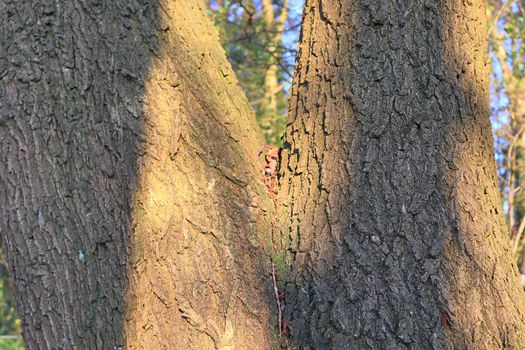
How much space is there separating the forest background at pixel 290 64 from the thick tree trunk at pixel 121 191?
346cm

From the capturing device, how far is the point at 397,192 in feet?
6.67

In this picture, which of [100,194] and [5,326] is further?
[5,326]

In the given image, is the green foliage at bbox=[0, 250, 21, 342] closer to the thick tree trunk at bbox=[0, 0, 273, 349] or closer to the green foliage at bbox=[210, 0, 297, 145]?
the green foliage at bbox=[210, 0, 297, 145]

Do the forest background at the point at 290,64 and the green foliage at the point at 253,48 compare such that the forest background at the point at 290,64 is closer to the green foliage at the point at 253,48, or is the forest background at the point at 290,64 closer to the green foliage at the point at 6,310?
the green foliage at the point at 253,48

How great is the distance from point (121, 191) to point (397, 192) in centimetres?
84

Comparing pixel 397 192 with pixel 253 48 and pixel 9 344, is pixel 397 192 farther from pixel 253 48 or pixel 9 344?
pixel 9 344

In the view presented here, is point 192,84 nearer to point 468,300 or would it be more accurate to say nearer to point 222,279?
point 222,279

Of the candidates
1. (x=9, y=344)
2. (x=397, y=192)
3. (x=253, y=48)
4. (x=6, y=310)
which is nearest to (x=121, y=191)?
(x=397, y=192)

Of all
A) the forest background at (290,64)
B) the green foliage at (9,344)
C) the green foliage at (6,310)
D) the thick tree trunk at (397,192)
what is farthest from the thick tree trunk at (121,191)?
the green foliage at (6,310)

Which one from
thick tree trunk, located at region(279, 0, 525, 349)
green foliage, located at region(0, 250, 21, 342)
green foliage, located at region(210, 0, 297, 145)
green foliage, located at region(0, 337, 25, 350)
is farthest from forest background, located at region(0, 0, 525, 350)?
green foliage, located at region(0, 250, 21, 342)

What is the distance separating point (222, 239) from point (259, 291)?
20 cm

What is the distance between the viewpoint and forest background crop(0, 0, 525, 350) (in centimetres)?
571

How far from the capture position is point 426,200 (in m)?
2.03

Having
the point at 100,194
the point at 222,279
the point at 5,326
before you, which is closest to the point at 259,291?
the point at 222,279
